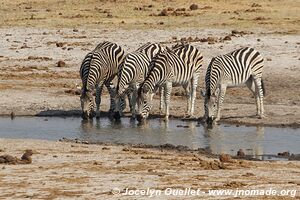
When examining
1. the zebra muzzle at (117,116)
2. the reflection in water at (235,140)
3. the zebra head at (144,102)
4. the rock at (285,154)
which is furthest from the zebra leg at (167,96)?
the rock at (285,154)

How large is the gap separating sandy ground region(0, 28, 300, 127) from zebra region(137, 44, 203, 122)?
0.61 meters

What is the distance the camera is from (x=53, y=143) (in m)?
16.1

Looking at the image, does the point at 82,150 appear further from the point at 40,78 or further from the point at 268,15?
the point at 268,15

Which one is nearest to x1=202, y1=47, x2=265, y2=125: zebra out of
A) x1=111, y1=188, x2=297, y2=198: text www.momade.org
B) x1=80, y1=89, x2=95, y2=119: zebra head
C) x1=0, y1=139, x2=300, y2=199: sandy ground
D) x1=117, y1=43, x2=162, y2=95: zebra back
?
x1=117, y1=43, x2=162, y2=95: zebra back

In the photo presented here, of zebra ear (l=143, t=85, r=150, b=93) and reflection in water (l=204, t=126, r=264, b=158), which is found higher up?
zebra ear (l=143, t=85, r=150, b=93)

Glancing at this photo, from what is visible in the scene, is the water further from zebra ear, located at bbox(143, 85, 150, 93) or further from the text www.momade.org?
the text www.momade.org

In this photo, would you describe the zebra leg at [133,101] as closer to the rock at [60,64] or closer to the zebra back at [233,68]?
the zebra back at [233,68]

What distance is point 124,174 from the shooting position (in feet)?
41.5

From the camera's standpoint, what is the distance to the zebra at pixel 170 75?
19.6 m

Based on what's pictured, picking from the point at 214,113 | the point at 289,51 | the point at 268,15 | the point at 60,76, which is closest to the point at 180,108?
the point at 214,113

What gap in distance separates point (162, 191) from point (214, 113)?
8257mm

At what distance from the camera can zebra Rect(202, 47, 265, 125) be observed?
19.5m

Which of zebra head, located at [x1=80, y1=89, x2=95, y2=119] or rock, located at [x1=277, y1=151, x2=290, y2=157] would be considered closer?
rock, located at [x1=277, y1=151, x2=290, y2=157]

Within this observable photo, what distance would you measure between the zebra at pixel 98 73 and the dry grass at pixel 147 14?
11889 millimetres
